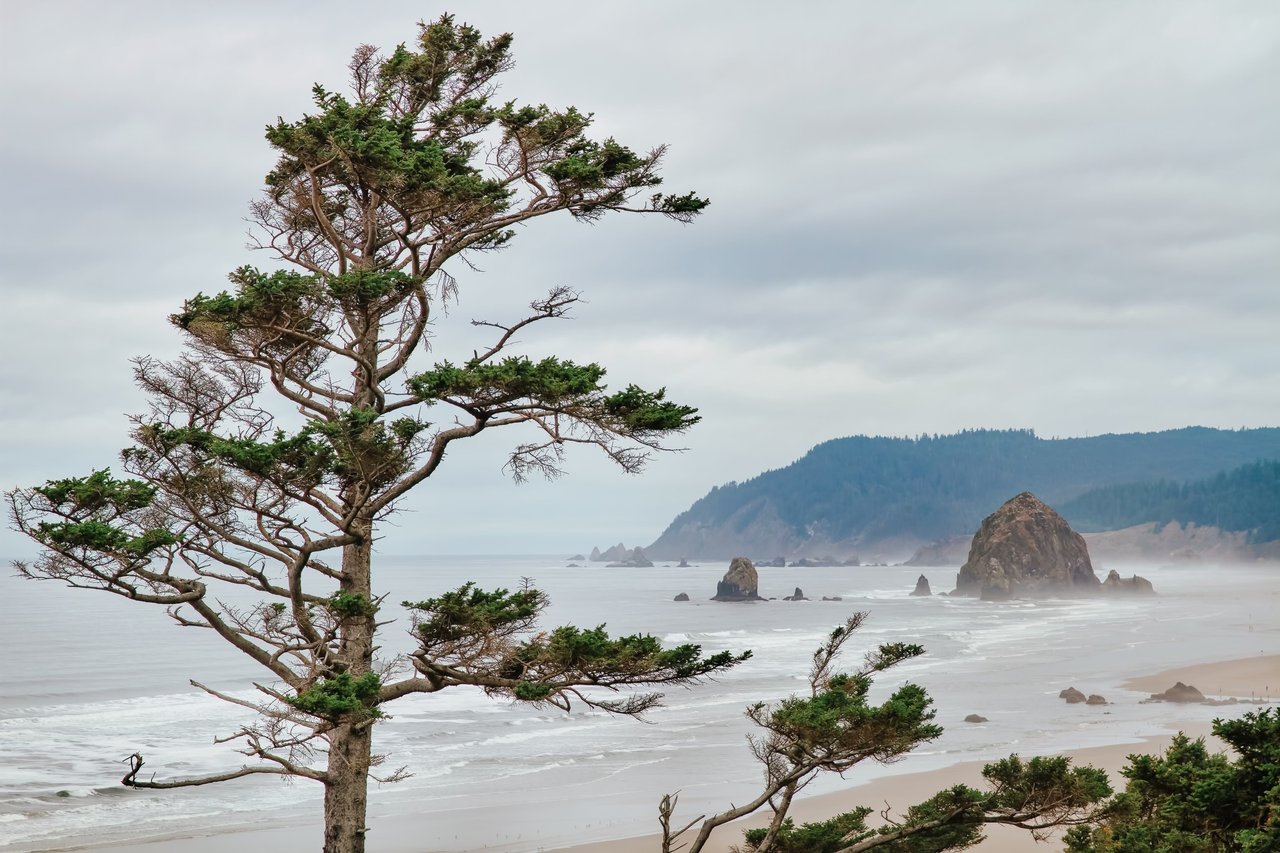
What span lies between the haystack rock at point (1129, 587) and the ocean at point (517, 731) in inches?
1527

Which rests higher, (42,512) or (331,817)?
(42,512)

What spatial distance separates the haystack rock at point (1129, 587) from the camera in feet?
363

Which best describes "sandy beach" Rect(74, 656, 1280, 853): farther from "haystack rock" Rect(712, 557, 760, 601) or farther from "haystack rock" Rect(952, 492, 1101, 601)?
"haystack rock" Rect(952, 492, 1101, 601)

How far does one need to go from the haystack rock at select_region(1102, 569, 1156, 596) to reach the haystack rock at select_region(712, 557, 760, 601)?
3652cm

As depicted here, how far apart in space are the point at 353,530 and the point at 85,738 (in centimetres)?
2741

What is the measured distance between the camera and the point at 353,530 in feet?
32.1

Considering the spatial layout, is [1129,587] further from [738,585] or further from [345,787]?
[345,787]

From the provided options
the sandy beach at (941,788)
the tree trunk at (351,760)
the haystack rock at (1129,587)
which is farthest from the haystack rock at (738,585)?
the tree trunk at (351,760)

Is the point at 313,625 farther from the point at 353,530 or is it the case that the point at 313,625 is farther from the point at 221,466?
the point at 221,466

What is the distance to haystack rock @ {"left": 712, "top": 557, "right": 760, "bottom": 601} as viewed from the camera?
371 ft

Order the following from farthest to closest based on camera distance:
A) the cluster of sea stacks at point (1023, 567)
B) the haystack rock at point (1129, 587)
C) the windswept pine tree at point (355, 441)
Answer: the cluster of sea stacks at point (1023, 567)
the haystack rock at point (1129, 587)
the windswept pine tree at point (355, 441)

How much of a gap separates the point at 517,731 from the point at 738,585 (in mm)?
81745

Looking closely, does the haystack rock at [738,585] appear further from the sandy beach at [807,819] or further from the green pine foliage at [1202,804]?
the green pine foliage at [1202,804]

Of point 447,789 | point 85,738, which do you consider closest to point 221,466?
point 447,789
